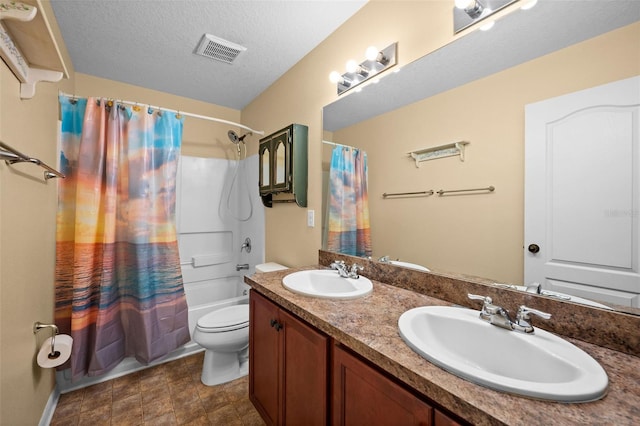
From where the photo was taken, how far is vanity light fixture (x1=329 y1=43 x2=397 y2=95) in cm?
134

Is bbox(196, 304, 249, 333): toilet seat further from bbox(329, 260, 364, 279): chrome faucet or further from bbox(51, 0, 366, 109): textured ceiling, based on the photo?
bbox(51, 0, 366, 109): textured ceiling

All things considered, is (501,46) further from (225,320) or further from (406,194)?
(225,320)

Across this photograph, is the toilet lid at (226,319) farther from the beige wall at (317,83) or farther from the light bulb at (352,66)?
the light bulb at (352,66)

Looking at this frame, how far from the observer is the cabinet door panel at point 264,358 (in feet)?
4.01

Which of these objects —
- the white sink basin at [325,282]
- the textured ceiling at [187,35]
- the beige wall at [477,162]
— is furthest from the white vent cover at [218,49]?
the white sink basin at [325,282]

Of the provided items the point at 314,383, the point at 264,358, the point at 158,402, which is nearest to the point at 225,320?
the point at 158,402

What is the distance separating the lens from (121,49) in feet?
6.07

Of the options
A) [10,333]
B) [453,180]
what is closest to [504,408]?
[453,180]

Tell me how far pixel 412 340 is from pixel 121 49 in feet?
8.33

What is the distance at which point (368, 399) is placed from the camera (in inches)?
29.0

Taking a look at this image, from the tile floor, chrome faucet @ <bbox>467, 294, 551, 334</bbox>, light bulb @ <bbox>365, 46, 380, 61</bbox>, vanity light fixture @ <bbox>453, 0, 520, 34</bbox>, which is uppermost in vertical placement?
light bulb @ <bbox>365, 46, 380, 61</bbox>

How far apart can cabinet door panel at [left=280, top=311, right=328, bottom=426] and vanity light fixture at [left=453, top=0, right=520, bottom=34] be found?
136 cm

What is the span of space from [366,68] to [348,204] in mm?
778

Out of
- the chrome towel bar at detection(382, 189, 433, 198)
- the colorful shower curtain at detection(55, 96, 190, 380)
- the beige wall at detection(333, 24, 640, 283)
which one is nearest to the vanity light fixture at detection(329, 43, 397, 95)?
the beige wall at detection(333, 24, 640, 283)
